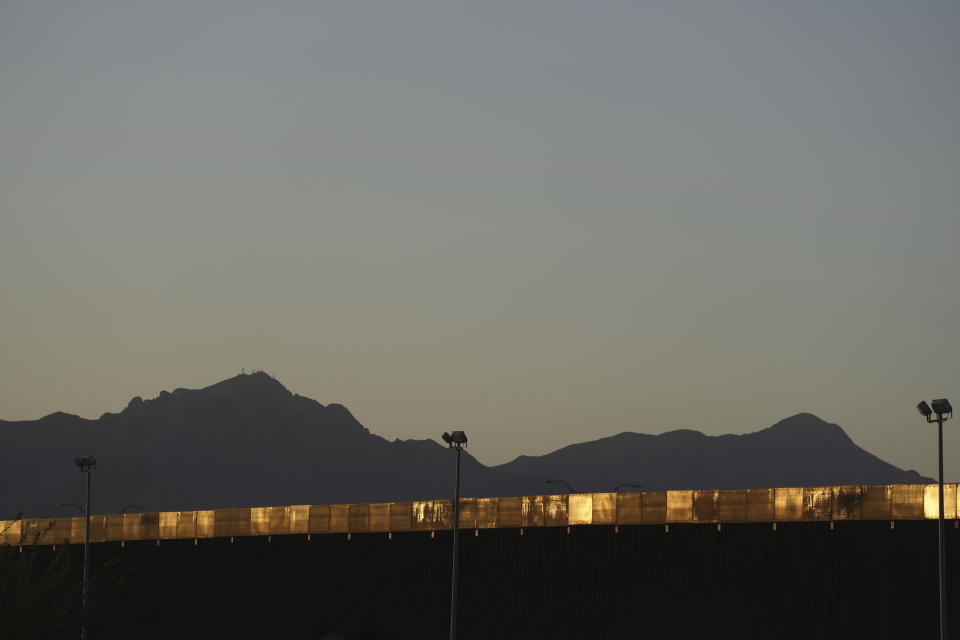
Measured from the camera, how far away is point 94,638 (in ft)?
146

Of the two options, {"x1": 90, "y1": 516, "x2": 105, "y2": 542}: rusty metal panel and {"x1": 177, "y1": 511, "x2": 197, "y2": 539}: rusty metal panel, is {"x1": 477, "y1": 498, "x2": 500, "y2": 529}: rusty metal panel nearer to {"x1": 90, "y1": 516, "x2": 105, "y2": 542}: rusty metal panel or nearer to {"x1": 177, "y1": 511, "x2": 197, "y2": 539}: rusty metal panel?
{"x1": 177, "y1": 511, "x2": 197, "y2": 539}: rusty metal panel

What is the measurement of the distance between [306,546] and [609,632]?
18271 mm

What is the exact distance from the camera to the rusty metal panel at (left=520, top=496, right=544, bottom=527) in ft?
210

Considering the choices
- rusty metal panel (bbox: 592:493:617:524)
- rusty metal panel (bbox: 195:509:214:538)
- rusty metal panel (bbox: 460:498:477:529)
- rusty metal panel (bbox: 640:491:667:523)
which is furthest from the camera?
rusty metal panel (bbox: 195:509:214:538)

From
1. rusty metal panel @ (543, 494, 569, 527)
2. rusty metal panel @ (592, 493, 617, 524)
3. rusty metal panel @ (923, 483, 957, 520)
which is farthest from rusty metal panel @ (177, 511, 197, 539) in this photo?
rusty metal panel @ (923, 483, 957, 520)

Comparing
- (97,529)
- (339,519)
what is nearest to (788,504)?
(339,519)

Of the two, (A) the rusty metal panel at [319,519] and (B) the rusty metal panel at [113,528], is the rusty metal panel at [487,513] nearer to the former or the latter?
(A) the rusty metal panel at [319,519]

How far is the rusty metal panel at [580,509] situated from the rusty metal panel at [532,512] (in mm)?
1393

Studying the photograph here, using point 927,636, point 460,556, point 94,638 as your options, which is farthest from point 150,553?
point 927,636

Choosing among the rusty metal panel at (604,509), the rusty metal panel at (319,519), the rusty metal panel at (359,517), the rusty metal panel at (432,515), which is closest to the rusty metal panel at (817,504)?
the rusty metal panel at (604,509)

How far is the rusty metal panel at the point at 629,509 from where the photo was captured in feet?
198

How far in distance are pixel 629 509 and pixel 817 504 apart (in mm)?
8120

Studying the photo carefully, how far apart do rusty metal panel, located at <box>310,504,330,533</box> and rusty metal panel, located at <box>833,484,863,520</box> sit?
2571 cm

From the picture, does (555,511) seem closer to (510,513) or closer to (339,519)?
(510,513)
